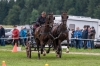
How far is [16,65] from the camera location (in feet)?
65.1

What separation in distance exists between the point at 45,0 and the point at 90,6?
2521cm

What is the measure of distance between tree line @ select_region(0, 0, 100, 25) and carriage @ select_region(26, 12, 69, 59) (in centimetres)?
9045

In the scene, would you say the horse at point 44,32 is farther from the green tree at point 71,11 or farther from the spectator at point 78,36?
the green tree at point 71,11

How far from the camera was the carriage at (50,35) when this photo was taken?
936 inches

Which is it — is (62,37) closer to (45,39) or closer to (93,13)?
(45,39)

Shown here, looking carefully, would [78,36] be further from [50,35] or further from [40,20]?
[50,35]

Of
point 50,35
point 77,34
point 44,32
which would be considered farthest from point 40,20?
point 77,34

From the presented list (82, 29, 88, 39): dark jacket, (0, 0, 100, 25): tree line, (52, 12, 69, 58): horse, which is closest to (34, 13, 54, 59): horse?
(52, 12, 69, 58): horse

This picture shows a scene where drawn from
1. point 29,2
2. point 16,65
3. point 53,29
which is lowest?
point 16,65

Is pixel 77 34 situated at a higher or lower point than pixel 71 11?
lower

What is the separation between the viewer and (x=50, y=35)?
2397 cm

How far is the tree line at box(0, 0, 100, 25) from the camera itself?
124 metres

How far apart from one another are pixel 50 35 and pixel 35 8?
12300 cm

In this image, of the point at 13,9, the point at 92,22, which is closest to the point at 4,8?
the point at 13,9
